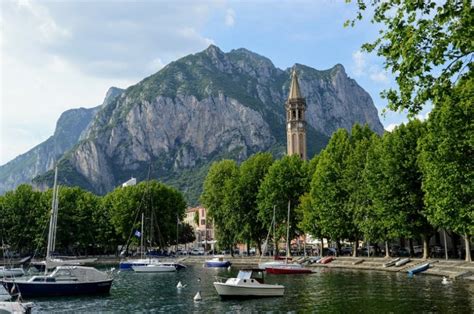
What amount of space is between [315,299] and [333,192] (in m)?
40.2

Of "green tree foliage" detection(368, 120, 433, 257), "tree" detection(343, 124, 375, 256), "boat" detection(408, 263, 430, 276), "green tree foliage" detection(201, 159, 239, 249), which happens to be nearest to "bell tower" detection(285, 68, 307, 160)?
"green tree foliage" detection(201, 159, 239, 249)

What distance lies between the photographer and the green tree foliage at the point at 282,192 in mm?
97062

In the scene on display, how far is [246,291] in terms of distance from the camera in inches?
1900

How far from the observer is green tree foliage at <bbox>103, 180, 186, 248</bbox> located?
12506 centimetres

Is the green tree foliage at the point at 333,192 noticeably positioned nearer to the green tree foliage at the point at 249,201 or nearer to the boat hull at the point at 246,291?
the green tree foliage at the point at 249,201

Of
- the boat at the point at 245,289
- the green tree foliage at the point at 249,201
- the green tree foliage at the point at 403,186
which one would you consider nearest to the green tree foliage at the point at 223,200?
the green tree foliage at the point at 249,201

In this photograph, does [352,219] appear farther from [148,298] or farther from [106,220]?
[106,220]

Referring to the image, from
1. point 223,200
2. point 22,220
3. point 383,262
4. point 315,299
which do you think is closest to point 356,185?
point 383,262

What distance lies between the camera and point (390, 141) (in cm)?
7256

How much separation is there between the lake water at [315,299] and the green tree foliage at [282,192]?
3542 cm

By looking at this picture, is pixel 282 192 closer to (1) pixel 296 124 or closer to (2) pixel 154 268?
(2) pixel 154 268

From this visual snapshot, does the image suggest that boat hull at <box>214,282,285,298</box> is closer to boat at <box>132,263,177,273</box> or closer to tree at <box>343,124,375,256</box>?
tree at <box>343,124,375,256</box>

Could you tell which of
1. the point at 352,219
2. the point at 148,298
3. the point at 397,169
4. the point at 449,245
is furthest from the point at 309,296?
the point at 449,245

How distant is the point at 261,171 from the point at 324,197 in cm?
2587
